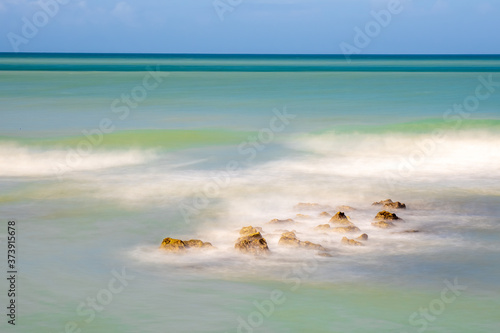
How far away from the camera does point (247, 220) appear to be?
859cm

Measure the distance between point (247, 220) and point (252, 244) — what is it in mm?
1633

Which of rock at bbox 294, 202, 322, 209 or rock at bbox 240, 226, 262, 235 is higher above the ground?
rock at bbox 294, 202, 322, 209

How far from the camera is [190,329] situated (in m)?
5.28

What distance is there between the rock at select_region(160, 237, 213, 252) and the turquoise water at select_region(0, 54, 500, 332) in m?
0.10

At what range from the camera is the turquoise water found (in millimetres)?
5629

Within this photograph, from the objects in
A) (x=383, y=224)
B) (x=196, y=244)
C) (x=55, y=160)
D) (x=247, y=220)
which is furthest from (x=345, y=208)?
(x=55, y=160)

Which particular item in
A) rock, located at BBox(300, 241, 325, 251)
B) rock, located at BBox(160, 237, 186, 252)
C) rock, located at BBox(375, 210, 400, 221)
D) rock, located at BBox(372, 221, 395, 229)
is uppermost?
rock, located at BBox(375, 210, 400, 221)

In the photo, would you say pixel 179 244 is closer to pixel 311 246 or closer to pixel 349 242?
pixel 311 246

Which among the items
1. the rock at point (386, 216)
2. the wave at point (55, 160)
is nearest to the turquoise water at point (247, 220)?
the wave at point (55, 160)

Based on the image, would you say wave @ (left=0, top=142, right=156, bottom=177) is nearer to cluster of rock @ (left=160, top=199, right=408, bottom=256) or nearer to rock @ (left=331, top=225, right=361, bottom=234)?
cluster of rock @ (left=160, top=199, right=408, bottom=256)

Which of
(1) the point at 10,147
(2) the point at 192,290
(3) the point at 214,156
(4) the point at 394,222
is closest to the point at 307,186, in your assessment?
(4) the point at 394,222

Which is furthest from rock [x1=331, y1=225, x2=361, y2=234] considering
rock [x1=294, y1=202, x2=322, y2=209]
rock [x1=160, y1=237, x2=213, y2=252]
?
rock [x1=294, y1=202, x2=322, y2=209]

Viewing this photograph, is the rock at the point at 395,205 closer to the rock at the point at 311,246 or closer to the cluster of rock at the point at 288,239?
the cluster of rock at the point at 288,239

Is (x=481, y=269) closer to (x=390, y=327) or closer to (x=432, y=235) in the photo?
(x=432, y=235)
